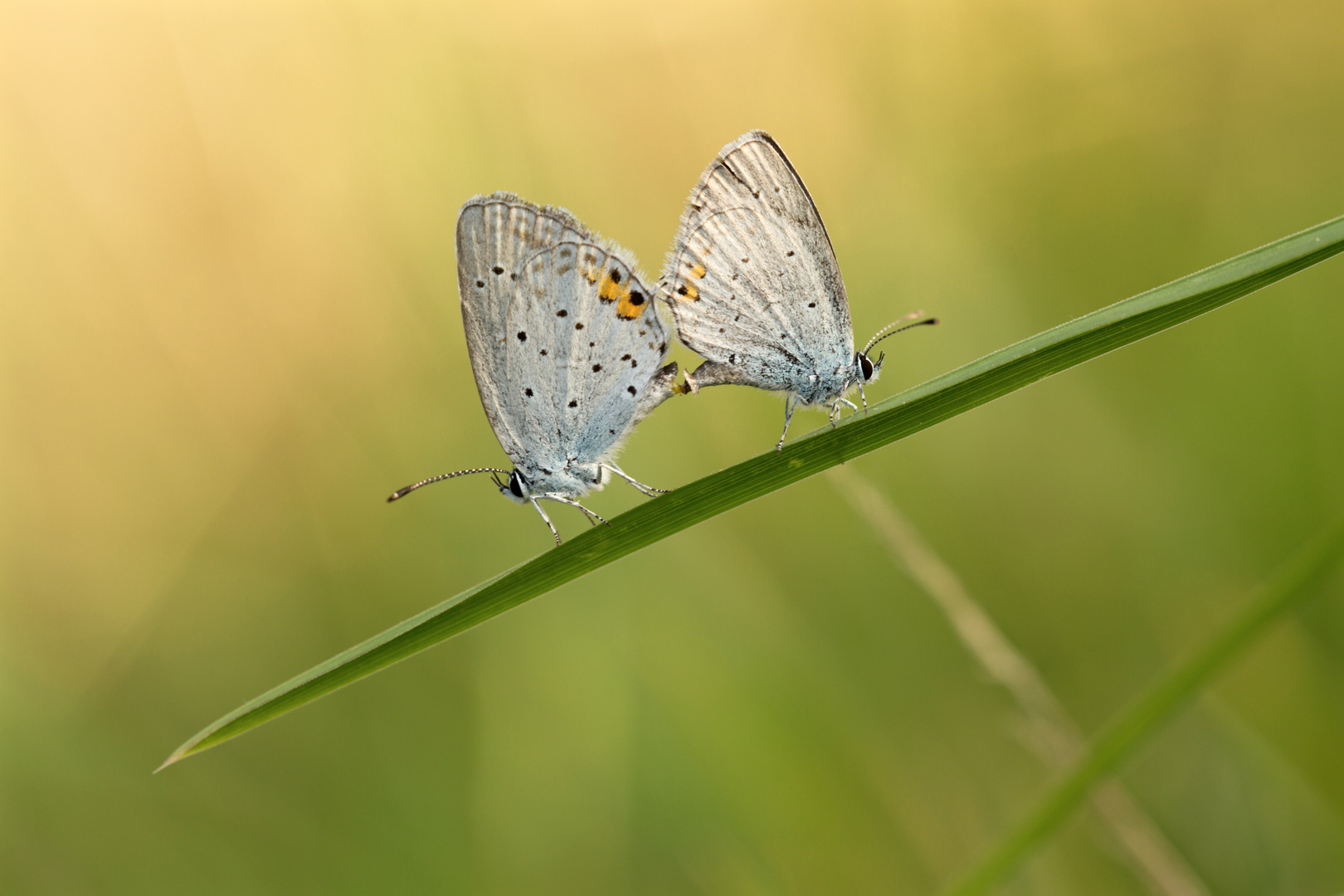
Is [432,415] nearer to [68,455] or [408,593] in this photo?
[408,593]

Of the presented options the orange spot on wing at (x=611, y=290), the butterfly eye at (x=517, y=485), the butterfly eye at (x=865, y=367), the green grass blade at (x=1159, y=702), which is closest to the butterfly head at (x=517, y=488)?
the butterfly eye at (x=517, y=485)

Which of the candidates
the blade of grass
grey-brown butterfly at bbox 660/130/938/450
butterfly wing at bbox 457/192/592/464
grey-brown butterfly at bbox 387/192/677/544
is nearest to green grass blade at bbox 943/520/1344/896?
the blade of grass

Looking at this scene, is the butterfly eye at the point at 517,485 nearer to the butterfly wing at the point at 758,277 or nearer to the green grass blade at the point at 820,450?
the butterfly wing at the point at 758,277

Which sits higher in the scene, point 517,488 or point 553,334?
point 553,334

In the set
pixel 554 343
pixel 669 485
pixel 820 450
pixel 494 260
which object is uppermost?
pixel 494 260

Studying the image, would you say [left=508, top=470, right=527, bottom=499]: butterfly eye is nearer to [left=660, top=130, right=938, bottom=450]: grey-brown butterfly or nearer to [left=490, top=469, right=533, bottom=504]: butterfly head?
[left=490, top=469, right=533, bottom=504]: butterfly head

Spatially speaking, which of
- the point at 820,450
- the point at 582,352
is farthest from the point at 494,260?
the point at 820,450

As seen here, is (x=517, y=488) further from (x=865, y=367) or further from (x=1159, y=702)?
(x=1159, y=702)
